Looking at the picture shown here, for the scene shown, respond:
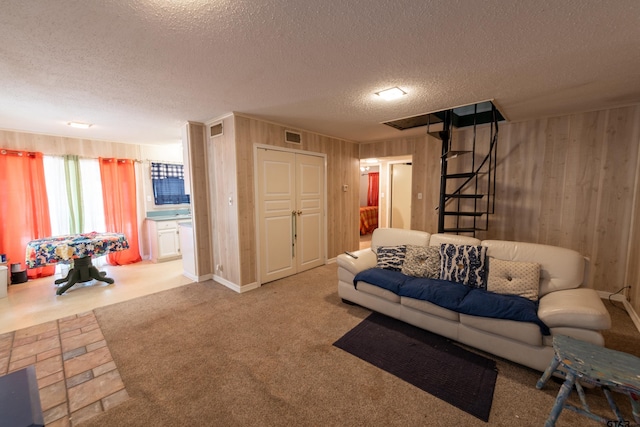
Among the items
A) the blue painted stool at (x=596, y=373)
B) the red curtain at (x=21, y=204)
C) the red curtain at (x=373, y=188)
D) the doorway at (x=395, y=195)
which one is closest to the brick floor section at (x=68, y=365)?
the red curtain at (x=21, y=204)

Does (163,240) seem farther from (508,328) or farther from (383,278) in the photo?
(508,328)

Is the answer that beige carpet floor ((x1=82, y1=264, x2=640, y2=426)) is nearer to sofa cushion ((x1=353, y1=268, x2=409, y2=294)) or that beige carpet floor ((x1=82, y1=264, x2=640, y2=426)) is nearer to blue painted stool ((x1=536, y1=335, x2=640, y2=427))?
blue painted stool ((x1=536, y1=335, x2=640, y2=427))

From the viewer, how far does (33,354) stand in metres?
2.22

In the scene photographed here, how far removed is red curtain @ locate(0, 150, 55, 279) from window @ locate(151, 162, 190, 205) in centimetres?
160

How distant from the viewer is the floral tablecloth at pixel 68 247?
3.30m

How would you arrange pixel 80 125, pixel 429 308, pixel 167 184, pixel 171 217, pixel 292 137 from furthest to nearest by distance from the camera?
pixel 167 184 < pixel 171 217 < pixel 292 137 < pixel 80 125 < pixel 429 308

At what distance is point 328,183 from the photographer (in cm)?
472

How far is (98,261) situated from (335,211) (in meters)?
4.49

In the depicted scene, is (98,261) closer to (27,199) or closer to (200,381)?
(27,199)

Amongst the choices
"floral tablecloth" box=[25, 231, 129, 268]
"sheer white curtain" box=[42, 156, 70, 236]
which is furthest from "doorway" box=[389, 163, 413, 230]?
"sheer white curtain" box=[42, 156, 70, 236]

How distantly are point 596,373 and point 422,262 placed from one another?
1529 mm

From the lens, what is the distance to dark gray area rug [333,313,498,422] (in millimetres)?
1747

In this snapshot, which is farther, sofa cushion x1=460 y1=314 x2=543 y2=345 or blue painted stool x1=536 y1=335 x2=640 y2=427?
sofa cushion x1=460 y1=314 x2=543 y2=345

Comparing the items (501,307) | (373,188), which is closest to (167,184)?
(501,307)
